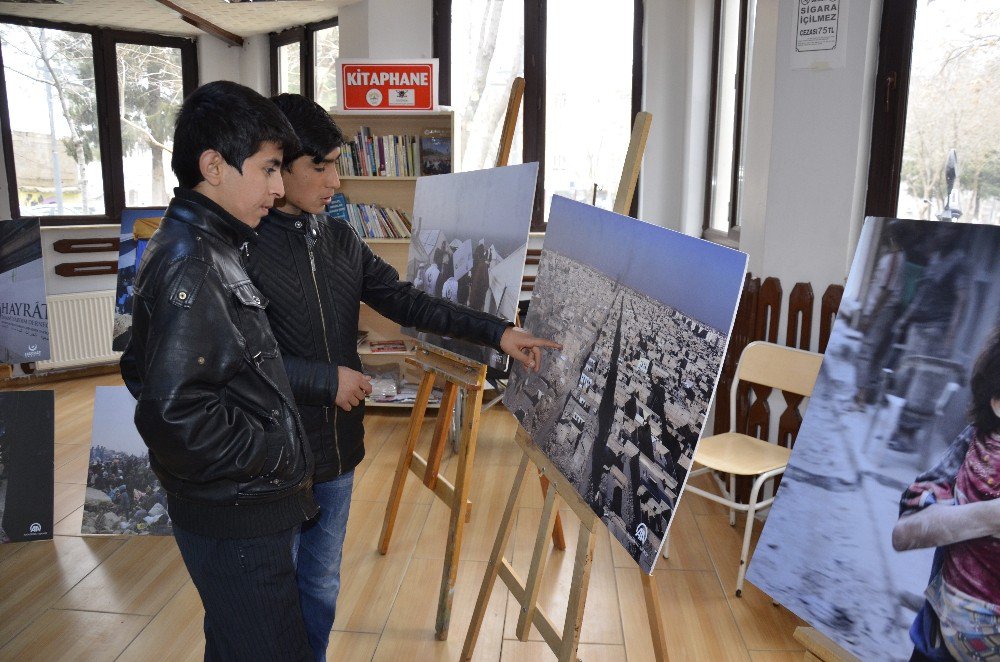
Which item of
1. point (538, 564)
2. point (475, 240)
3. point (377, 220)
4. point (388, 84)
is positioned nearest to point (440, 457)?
point (475, 240)

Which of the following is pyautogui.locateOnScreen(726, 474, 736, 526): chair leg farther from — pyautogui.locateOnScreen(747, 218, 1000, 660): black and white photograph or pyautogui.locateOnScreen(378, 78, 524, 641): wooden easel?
pyautogui.locateOnScreen(747, 218, 1000, 660): black and white photograph

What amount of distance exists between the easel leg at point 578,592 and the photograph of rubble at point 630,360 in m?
0.07

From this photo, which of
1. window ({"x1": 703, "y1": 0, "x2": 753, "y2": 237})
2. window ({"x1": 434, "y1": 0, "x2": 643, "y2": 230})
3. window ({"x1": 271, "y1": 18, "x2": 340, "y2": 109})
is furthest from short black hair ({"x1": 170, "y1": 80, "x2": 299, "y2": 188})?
window ({"x1": 271, "y1": 18, "x2": 340, "y2": 109})

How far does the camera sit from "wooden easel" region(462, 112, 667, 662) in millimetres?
1555

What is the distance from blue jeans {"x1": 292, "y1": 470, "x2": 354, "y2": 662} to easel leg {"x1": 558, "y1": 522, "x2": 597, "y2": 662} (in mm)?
603

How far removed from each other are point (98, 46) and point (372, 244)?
291 cm

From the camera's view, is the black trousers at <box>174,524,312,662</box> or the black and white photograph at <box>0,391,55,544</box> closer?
the black trousers at <box>174,524,312,662</box>

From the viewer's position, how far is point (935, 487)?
3.06 ft

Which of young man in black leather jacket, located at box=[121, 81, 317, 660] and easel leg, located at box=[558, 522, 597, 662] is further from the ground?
young man in black leather jacket, located at box=[121, 81, 317, 660]

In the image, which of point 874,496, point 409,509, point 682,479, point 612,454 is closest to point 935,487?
point 874,496

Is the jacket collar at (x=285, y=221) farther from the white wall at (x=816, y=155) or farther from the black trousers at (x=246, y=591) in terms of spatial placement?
the white wall at (x=816, y=155)

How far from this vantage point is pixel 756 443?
10.1ft

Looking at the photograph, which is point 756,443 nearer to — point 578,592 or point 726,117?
point 578,592

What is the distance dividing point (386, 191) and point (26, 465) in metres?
2.59
